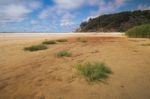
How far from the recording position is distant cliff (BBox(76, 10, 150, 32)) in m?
93.2

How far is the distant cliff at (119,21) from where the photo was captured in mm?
93250

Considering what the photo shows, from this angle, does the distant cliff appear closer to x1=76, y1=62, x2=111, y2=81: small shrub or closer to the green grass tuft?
the green grass tuft

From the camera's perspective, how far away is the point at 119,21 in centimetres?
9875

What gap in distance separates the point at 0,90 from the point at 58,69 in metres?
2.45

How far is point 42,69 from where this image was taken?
7.15 meters

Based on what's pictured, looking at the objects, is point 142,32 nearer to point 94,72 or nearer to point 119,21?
point 94,72

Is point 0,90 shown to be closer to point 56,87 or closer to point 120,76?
point 56,87

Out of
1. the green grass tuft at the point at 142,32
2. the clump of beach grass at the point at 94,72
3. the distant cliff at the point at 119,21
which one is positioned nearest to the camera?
the clump of beach grass at the point at 94,72

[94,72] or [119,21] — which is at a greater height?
[119,21]

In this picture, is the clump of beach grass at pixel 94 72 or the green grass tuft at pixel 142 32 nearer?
the clump of beach grass at pixel 94 72

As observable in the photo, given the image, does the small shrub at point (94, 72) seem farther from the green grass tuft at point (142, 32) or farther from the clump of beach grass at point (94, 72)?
the green grass tuft at point (142, 32)

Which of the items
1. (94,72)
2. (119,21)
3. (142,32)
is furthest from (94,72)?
(119,21)

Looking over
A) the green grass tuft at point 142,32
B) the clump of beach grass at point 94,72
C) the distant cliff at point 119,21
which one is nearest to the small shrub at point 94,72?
the clump of beach grass at point 94,72

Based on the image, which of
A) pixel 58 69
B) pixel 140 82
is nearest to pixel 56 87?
pixel 58 69
